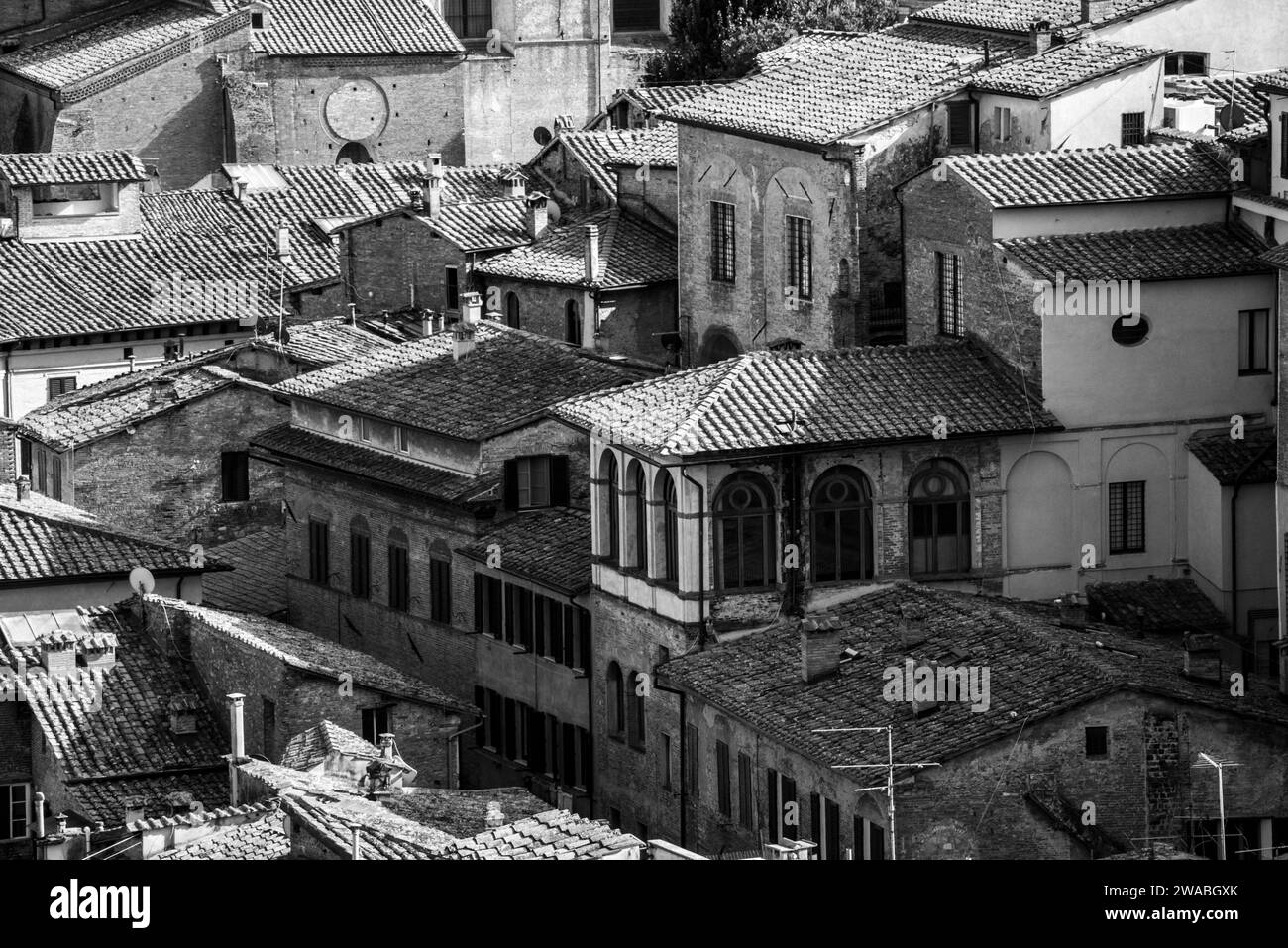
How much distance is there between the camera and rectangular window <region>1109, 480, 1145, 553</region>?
105ft

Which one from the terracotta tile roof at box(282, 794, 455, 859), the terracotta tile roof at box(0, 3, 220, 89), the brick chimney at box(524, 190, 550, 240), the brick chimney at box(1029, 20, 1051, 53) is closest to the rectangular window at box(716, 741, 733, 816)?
the terracotta tile roof at box(282, 794, 455, 859)

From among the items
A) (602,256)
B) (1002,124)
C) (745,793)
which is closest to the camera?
(745,793)

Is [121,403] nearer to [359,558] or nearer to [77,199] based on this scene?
[359,558]

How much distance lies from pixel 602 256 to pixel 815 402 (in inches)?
569

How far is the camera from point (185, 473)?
41594 mm

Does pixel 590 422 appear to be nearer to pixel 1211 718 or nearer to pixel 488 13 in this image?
pixel 1211 718

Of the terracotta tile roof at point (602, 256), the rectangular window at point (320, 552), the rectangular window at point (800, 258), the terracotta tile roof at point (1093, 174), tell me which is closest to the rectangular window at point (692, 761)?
the terracotta tile roof at point (1093, 174)

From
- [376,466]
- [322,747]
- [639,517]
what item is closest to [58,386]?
[376,466]

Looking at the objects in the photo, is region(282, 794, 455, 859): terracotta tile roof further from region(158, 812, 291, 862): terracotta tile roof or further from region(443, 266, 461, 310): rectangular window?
region(443, 266, 461, 310): rectangular window

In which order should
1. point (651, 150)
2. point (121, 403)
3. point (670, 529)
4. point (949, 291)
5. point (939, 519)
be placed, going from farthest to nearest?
1. point (651, 150)
2. point (121, 403)
3. point (949, 291)
4. point (939, 519)
5. point (670, 529)

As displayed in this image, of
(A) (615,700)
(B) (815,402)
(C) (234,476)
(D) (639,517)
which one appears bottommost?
(A) (615,700)
